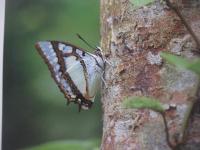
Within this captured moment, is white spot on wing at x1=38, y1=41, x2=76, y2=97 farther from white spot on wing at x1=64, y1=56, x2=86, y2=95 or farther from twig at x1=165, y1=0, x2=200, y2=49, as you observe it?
twig at x1=165, y1=0, x2=200, y2=49

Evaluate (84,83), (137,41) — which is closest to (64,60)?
(84,83)

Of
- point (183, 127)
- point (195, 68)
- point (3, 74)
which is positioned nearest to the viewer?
point (195, 68)

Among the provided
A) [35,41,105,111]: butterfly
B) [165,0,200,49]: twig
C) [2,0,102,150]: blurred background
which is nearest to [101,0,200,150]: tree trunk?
[165,0,200,49]: twig

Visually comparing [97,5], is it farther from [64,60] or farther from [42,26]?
[64,60]

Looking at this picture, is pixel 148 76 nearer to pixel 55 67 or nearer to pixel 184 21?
pixel 184 21

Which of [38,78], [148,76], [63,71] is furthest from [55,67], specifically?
[38,78]

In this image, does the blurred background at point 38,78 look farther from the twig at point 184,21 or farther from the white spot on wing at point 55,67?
the twig at point 184,21
